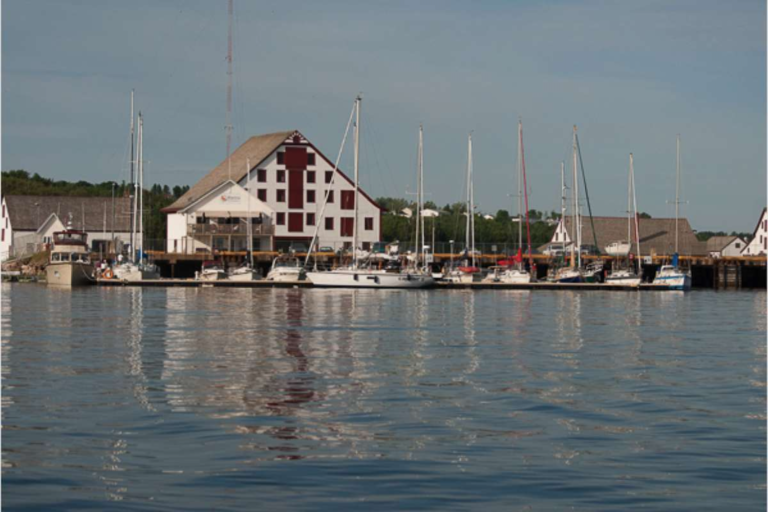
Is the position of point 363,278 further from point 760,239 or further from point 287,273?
point 760,239

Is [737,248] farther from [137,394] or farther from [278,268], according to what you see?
[137,394]

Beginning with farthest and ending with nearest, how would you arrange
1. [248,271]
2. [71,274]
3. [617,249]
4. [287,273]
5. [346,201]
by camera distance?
[617,249] → [346,201] → [248,271] → [287,273] → [71,274]

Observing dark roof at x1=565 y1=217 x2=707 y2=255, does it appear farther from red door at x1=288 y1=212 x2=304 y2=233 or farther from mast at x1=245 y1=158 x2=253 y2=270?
mast at x1=245 y1=158 x2=253 y2=270

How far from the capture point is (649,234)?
5896 inches

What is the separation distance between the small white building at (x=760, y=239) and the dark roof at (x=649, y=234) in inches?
242

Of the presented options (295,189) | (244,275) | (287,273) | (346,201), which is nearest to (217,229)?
(295,189)

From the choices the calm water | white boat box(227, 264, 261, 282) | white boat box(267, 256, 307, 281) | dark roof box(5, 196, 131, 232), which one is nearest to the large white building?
dark roof box(5, 196, 131, 232)

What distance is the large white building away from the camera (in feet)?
354

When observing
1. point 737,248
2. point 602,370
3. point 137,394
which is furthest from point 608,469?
point 737,248

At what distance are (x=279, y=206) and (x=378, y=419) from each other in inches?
3643

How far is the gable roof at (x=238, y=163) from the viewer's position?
111m

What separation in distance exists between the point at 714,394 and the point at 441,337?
591 inches

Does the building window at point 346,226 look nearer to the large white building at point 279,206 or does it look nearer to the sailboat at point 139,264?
the large white building at point 279,206

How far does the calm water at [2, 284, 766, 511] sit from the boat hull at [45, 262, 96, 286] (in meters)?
46.9
